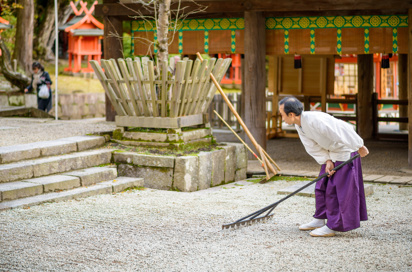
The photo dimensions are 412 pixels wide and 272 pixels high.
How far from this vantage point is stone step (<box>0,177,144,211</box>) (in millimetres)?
6664

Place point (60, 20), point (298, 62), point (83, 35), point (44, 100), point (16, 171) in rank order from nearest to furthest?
point (16, 171), point (298, 62), point (44, 100), point (83, 35), point (60, 20)

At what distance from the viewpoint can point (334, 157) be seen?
5652mm

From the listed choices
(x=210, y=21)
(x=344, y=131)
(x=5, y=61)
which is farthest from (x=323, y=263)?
(x=5, y=61)

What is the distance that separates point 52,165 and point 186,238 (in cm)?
288

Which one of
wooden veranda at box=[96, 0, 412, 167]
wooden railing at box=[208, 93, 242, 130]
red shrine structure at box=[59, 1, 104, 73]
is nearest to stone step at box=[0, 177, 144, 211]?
wooden veranda at box=[96, 0, 412, 167]

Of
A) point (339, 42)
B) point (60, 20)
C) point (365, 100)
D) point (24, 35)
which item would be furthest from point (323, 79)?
point (60, 20)

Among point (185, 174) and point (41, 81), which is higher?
point (41, 81)

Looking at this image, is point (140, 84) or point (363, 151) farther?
point (140, 84)

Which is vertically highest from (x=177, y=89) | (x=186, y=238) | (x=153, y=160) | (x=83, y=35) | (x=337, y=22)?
(x=83, y=35)

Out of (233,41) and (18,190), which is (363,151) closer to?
(18,190)

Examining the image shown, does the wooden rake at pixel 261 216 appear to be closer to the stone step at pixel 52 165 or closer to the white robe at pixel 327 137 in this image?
the white robe at pixel 327 137

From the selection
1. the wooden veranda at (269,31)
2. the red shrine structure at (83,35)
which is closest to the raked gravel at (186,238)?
the wooden veranda at (269,31)

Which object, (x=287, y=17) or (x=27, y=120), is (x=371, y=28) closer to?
(x=287, y=17)

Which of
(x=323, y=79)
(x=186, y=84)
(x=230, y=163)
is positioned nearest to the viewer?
(x=186, y=84)
